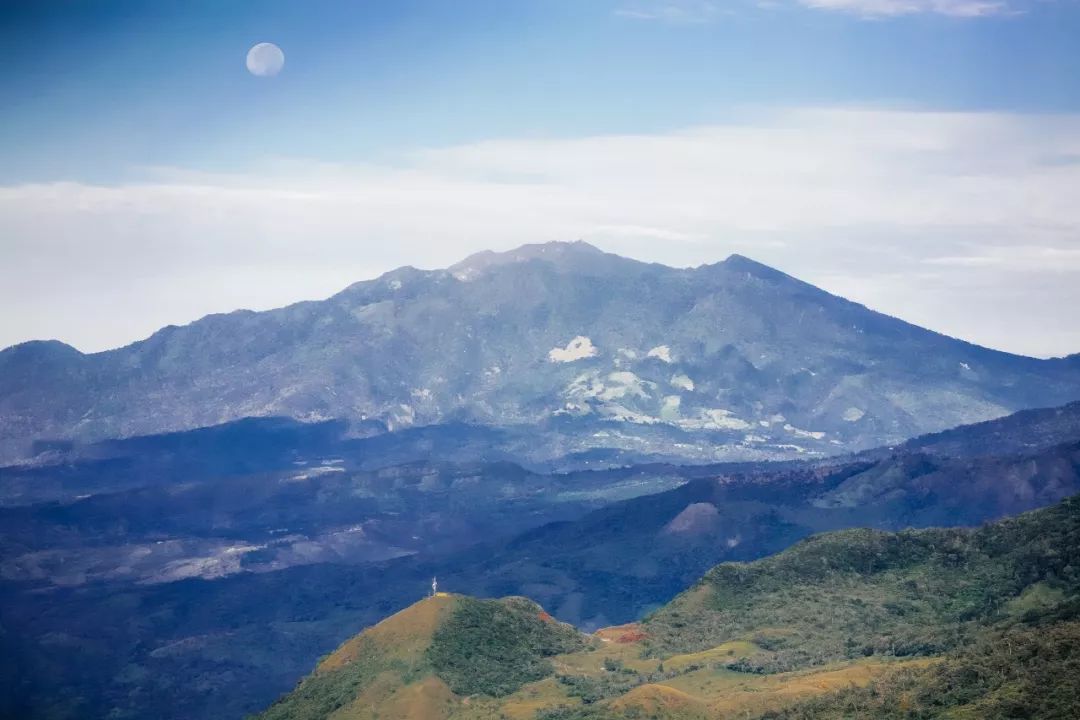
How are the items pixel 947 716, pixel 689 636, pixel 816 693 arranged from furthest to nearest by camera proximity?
pixel 689 636, pixel 816 693, pixel 947 716

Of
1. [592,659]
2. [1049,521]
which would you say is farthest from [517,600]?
[1049,521]

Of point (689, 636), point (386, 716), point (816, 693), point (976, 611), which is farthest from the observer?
point (689, 636)

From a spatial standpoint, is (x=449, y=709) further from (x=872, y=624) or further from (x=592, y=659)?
(x=872, y=624)

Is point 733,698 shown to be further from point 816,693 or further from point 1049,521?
point 1049,521

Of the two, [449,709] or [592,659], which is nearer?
[449,709]

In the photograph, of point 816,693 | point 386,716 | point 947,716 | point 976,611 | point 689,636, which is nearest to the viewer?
point 947,716

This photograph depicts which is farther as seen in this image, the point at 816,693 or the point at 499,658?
the point at 499,658

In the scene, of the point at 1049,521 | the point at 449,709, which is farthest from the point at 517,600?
the point at 1049,521
